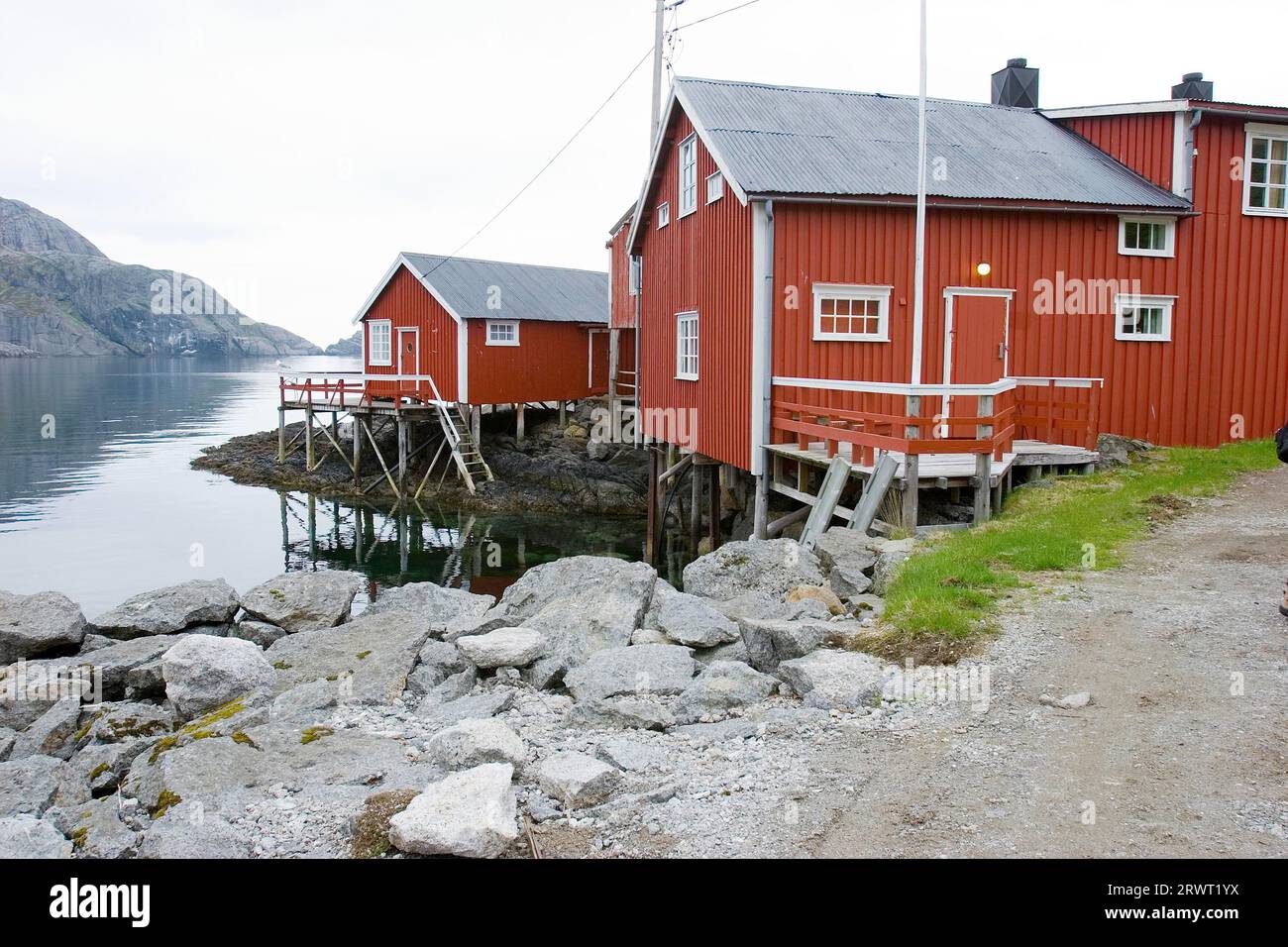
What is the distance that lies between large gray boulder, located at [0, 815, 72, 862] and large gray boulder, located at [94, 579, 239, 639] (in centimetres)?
571

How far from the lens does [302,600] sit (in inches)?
475

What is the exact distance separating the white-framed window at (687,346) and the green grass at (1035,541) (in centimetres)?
715

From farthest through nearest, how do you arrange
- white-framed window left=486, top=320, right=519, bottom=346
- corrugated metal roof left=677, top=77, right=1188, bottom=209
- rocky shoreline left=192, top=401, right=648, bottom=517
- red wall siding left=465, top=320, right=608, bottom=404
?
1. white-framed window left=486, top=320, right=519, bottom=346
2. red wall siding left=465, top=320, right=608, bottom=404
3. rocky shoreline left=192, top=401, right=648, bottom=517
4. corrugated metal roof left=677, top=77, right=1188, bottom=209

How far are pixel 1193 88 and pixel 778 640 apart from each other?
17.7 meters

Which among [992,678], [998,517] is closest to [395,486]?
[998,517]

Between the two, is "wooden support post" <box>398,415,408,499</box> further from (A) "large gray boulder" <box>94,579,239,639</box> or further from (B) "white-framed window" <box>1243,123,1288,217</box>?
(B) "white-framed window" <box>1243,123,1288,217</box>

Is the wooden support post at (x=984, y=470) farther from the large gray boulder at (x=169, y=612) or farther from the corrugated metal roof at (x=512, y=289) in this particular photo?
the corrugated metal roof at (x=512, y=289)

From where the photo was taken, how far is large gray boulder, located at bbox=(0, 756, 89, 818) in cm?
696

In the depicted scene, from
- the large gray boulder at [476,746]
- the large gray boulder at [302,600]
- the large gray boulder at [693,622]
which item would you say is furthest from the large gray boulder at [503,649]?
the large gray boulder at [302,600]

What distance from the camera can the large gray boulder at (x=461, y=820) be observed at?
5277 mm

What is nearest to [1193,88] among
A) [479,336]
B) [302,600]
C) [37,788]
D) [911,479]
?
[911,479]

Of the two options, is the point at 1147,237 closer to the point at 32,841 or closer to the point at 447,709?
the point at 447,709

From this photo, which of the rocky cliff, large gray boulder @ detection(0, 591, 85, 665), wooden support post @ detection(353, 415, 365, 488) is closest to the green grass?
large gray boulder @ detection(0, 591, 85, 665)
